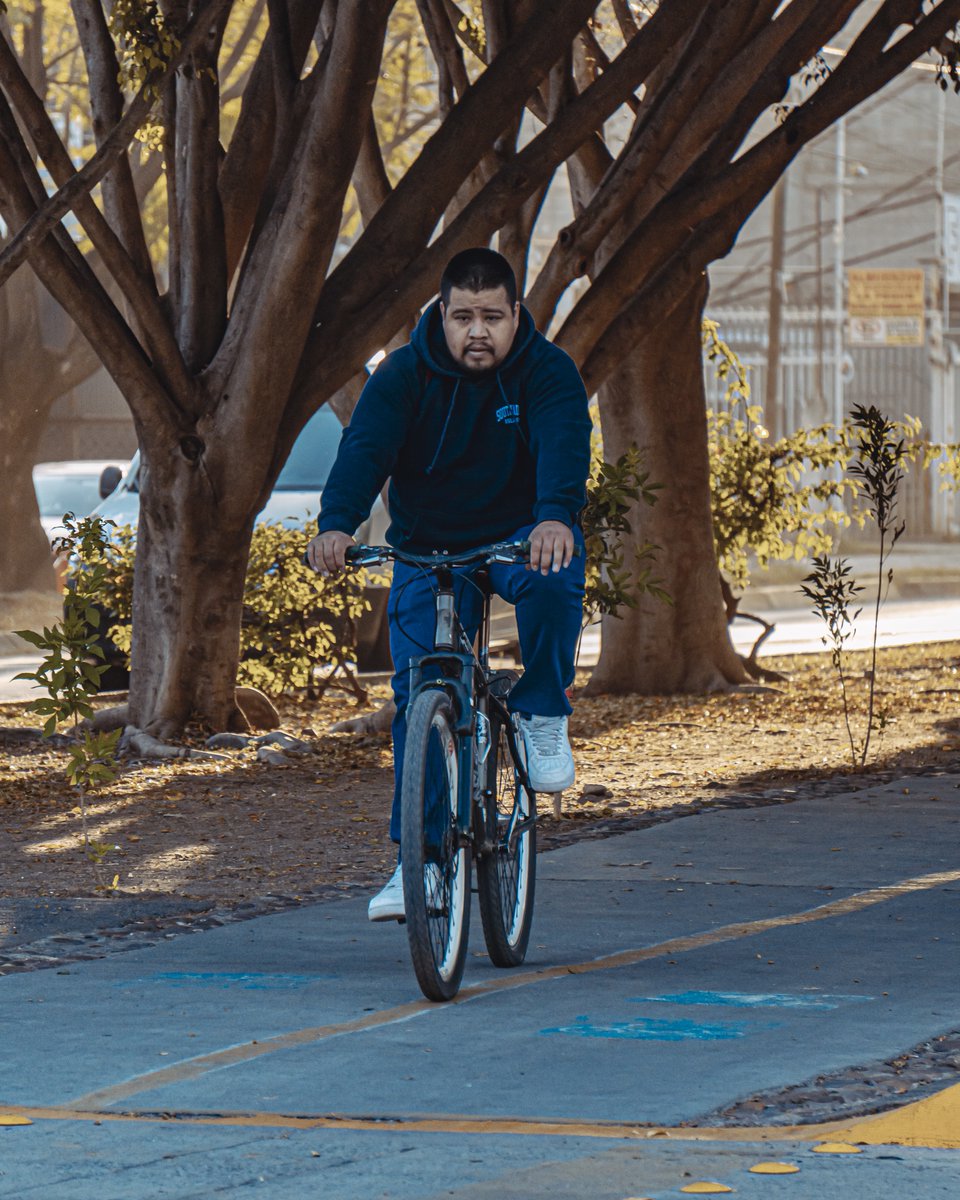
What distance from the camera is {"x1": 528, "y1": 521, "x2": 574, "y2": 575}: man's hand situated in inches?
207

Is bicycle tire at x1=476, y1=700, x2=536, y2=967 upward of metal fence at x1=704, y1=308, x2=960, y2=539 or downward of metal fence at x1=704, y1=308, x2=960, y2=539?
downward

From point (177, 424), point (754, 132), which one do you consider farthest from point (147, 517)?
point (754, 132)

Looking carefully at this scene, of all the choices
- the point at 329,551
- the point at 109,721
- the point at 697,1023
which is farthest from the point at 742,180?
the point at 697,1023

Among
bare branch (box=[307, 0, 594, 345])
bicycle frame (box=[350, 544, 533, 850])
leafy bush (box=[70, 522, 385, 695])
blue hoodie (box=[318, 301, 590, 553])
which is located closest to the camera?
bicycle frame (box=[350, 544, 533, 850])

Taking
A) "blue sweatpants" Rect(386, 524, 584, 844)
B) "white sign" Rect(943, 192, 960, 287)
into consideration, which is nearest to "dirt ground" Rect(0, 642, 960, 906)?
"blue sweatpants" Rect(386, 524, 584, 844)

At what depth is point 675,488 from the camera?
14.7 m

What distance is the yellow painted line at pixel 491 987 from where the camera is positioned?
180 inches

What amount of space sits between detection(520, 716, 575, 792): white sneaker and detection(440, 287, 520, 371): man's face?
964 mm

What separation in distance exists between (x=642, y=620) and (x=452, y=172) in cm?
468

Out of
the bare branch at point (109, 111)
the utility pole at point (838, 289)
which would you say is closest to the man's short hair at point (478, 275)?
the bare branch at point (109, 111)

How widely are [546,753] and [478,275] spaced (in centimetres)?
126

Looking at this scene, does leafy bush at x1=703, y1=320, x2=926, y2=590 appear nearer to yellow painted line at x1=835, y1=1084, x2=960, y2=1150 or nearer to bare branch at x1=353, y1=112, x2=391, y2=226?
bare branch at x1=353, y1=112, x2=391, y2=226

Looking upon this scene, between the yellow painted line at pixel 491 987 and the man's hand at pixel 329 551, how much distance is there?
106 centimetres

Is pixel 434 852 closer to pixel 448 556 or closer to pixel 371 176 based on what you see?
pixel 448 556
